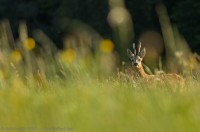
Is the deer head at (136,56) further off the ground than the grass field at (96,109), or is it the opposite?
the deer head at (136,56)

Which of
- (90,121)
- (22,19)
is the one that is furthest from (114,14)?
(22,19)

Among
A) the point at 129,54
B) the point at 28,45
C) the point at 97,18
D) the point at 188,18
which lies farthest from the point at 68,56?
the point at 97,18

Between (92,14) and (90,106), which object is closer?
(90,106)

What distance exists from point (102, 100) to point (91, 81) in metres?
0.64

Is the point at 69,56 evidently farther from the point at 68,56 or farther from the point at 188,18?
the point at 188,18

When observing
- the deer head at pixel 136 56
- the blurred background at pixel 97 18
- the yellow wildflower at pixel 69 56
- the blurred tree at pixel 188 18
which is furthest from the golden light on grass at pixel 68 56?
the blurred tree at pixel 188 18

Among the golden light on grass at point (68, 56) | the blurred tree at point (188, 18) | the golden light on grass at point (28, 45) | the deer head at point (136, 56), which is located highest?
the blurred tree at point (188, 18)

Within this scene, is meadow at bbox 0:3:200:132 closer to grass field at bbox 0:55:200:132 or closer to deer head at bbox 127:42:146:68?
grass field at bbox 0:55:200:132

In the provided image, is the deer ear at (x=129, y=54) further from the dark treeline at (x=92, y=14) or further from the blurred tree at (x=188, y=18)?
the blurred tree at (x=188, y=18)

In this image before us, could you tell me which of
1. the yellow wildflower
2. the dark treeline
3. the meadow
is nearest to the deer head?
the yellow wildflower

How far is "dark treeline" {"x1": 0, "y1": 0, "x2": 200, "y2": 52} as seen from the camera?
2600cm

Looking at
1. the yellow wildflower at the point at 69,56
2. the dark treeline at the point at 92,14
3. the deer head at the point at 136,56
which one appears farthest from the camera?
the dark treeline at the point at 92,14

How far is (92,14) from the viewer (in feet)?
94.1

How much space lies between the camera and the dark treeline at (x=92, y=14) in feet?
85.3
